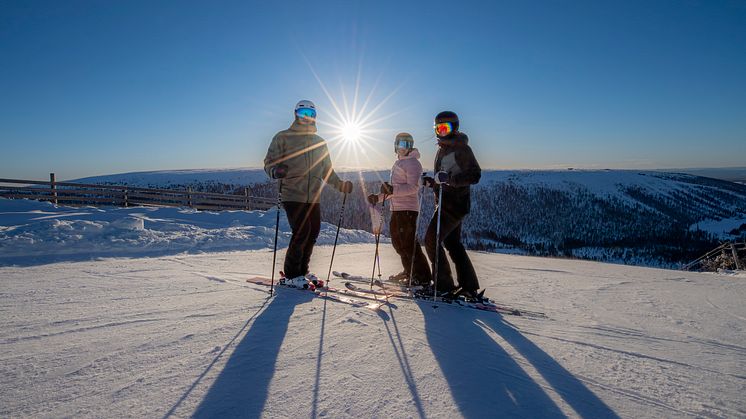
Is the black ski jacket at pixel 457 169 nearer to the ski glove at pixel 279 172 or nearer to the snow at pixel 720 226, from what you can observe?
the ski glove at pixel 279 172

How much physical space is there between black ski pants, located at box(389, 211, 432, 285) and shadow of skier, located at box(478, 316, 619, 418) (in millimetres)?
1815

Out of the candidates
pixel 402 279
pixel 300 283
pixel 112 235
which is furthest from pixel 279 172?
pixel 112 235

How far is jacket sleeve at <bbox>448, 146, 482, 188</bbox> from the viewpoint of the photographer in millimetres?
3949

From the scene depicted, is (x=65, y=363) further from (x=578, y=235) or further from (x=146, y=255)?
(x=578, y=235)

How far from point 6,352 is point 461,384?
270cm

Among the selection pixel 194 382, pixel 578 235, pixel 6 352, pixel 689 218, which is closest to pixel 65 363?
pixel 6 352

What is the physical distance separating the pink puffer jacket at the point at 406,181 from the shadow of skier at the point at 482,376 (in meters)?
2.04

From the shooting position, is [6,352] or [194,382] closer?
[194,382]

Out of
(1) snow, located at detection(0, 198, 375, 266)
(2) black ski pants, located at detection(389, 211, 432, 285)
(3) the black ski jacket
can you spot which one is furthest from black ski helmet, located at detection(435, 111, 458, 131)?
(1) snow, located at detection(0, 198, 375, 266)

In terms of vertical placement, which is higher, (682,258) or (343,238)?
(343,238)

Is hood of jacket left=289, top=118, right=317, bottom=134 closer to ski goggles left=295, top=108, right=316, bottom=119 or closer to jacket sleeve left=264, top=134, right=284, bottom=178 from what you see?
ski goggles left=295, top=108, right=316, bottom=119

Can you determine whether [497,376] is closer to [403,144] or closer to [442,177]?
[442,177]

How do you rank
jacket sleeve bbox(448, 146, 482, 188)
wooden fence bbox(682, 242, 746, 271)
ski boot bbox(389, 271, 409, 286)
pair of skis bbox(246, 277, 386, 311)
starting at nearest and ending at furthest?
pair of skis bbox(246, 277, 386, 311)
jacket sleeve bbox(448, 146, 482, 188)
ski boot bbox(389, 271, 409, 286)
wooden fence bbox(682, 242, 746, 271)

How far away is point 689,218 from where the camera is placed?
470ft
